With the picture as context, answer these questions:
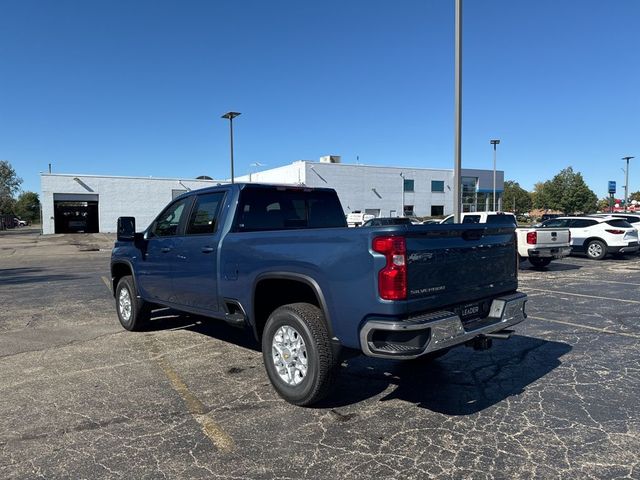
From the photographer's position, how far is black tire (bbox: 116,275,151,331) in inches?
278

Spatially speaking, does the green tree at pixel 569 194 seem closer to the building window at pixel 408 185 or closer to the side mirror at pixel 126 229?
the building window at pixel 408 185

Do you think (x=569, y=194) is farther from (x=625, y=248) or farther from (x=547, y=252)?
(x=547, y=252)

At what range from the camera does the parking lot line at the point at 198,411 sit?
3.74 m

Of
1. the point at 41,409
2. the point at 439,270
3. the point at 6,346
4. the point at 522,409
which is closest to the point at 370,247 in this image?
the point at 439,270

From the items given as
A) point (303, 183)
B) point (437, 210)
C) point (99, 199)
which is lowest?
point (437, 210)

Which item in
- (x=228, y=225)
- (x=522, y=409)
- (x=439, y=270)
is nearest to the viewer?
(x=439, y=270)

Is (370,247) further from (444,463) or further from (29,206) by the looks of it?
(29,206)

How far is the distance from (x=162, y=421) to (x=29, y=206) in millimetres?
136943

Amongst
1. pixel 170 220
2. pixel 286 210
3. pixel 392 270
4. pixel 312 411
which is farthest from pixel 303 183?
pixel 392 270

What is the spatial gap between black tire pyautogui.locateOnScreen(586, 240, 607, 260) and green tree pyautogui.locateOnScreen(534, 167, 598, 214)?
5742 cm

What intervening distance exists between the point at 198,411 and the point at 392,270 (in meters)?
2.14

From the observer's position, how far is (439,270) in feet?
13.0

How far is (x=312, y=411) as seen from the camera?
14.1 ft

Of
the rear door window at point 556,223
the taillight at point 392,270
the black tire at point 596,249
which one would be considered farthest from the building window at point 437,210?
the taillight at point 392,270
